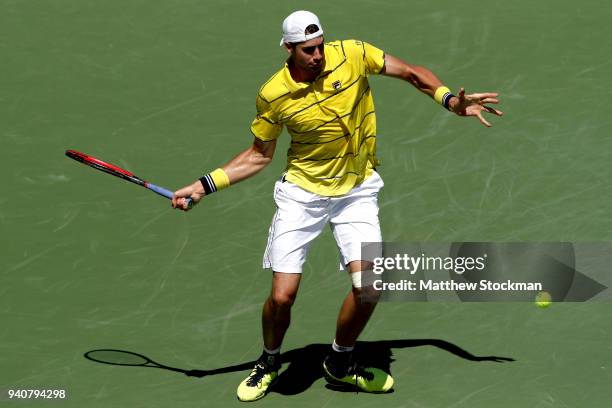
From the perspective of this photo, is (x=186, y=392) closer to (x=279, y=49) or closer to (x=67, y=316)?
(x=67, y=316)

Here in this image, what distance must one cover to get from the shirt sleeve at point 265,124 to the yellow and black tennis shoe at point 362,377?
1.78 meters

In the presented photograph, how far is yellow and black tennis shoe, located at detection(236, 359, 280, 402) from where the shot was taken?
428 inches

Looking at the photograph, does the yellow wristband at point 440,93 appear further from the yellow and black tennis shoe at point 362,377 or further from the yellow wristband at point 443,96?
the yellow and black tennis shoe at point 362,377

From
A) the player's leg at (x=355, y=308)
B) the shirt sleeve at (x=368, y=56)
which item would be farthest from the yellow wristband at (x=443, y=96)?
the player's leg at (x=355, y=308)

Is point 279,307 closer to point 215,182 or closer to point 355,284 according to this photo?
point 355,284

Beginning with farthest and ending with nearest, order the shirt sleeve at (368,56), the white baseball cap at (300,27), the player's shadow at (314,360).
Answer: the player's shadow at (314,360) → the shirt sleeve at (368,56) → the white baseball cap at (300,27)

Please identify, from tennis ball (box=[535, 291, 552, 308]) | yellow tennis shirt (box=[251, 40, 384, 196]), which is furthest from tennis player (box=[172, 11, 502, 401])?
tennis ball (box=[535, 291, 552, 308])

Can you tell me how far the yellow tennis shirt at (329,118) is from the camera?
10.6 m

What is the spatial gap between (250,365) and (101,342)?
1.27m

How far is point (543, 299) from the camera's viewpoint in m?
11.9

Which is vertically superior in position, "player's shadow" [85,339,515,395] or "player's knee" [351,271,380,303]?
"player's knee" [351,271,380,303]

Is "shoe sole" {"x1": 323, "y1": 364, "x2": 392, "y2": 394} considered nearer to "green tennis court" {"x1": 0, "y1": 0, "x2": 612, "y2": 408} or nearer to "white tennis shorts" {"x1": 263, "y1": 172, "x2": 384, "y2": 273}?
"green tennis court" {"x1": 0, "y1": 0, "x2": 612, "y2": 408}

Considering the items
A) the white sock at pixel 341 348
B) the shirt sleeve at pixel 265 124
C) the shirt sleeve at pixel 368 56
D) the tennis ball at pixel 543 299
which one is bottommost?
the white sock at pixel 341 348

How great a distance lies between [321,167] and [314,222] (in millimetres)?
419
